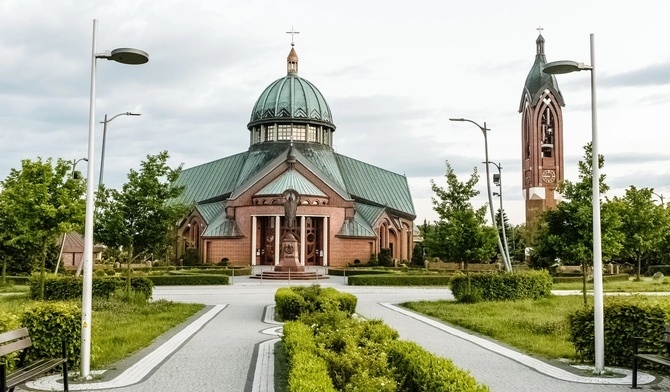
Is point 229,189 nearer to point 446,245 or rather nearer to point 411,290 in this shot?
point 411,290

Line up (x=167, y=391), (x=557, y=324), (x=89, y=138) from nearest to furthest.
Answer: (x=167, y=391) < (x=89, y=138) < (x=557, y=324)

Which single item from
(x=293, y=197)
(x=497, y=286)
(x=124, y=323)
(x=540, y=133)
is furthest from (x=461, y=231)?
(x=540, y=133)

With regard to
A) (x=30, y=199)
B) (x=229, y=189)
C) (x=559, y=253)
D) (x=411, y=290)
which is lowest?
(x=411, y=290)

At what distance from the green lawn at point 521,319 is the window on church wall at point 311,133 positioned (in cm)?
4624

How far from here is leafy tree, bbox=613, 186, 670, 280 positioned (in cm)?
4338

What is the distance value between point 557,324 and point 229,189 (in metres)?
55.8

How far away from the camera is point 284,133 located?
69.2m

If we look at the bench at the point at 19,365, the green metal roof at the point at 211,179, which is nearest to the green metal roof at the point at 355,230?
the green metal roof at the point at 211,179

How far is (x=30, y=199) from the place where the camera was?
831 inches

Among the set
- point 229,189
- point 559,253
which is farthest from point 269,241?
point 559,253

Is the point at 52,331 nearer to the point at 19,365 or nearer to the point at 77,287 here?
the point at 19,365

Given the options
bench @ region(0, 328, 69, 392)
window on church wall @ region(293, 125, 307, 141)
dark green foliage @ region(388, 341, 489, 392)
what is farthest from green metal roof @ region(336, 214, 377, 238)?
dark green foliage @ region(388, 341, 489, 392)

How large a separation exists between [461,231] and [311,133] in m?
46.1

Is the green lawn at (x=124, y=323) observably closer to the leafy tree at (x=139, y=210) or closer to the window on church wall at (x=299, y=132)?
the leafy tree at (x=139, y=210)
